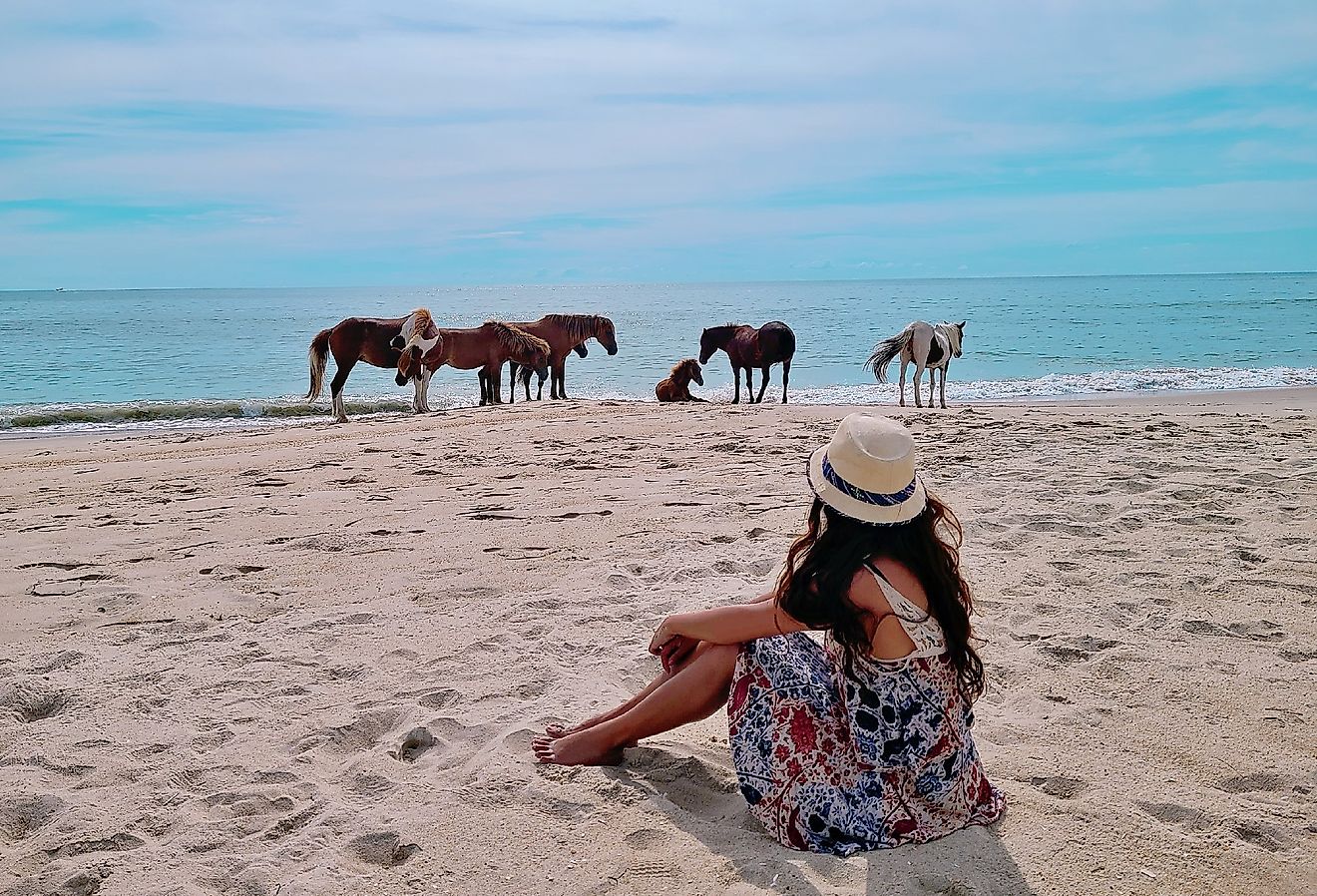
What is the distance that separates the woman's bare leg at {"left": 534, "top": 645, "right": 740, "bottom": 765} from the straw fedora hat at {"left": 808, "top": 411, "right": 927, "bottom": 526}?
2.02ft

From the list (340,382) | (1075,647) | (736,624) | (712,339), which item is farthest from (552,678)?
(712,339)

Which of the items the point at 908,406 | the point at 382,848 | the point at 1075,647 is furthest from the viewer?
the point at 908,406

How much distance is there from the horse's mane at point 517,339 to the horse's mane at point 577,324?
123 centimetres

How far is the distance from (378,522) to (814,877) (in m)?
4.23

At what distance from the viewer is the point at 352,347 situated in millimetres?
13688

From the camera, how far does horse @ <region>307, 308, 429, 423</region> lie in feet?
44.8

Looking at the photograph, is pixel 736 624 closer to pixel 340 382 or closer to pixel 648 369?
pixel 340 382

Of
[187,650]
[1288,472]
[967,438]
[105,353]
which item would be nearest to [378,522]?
[187,650]

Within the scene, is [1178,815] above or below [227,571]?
below

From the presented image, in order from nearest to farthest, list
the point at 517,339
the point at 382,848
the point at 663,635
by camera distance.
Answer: the point at 382,848, the point at 663,635, the point at 517,339

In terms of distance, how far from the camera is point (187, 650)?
401 centimetres

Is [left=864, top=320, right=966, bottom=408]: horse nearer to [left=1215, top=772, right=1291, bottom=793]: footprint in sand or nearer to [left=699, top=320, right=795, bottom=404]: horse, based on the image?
[left=699, top=320, right=795, bottom=404]: horse

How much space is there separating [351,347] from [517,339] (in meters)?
2.40

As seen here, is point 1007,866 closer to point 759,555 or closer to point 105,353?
point 759,555
